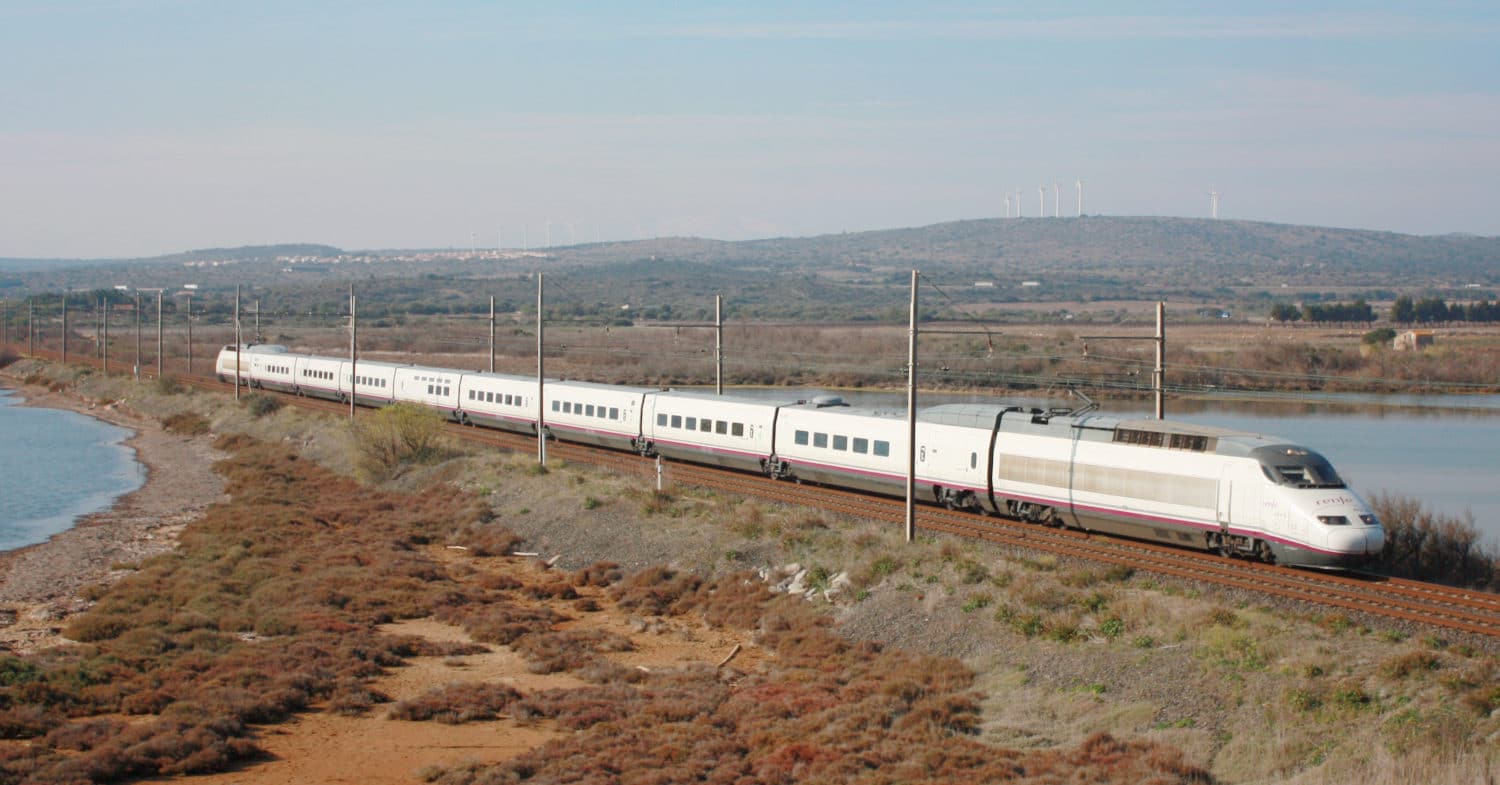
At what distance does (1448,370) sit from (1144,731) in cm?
7912

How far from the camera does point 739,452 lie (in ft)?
137

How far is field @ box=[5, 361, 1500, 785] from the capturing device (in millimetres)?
19375

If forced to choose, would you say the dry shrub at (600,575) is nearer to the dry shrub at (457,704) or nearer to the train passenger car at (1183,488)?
the dry shrub at (457,704)

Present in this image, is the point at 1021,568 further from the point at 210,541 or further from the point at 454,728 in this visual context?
Result: the point at 210,541

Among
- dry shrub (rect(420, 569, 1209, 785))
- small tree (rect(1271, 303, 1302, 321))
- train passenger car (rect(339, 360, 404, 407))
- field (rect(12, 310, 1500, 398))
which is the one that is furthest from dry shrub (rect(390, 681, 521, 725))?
small tree (rect(1271, 303, 1302, 321))

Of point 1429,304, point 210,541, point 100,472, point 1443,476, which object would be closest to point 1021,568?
point 210,541

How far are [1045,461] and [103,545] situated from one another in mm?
32010

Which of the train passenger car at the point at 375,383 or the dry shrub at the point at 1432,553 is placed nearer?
the dry shrub at the point at 1432,553

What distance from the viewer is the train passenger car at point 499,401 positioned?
2169 inches

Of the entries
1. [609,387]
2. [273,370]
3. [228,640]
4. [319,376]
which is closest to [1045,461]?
[228,640]

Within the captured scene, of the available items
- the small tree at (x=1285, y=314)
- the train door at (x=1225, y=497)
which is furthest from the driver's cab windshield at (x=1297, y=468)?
the small tree at (x=1285, y=314)

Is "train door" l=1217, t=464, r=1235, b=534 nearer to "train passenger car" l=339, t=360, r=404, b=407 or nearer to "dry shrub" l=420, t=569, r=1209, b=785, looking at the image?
"dry shrub" l=420, t=569, r=1209, b=785

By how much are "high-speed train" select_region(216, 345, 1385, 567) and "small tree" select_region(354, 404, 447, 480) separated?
6127 millimetres

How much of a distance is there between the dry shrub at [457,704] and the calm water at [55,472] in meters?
28.3
